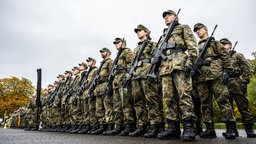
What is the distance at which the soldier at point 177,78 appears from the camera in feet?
12.8

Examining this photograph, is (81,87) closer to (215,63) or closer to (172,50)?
(172,50)

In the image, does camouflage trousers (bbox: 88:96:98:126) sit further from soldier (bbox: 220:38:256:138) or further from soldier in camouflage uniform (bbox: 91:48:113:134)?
soldier (bbox: 220:38:256:138)

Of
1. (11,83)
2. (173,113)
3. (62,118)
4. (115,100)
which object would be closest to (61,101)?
(62,118)

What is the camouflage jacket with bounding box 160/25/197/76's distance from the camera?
13.4 feet

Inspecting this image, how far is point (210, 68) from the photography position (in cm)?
467

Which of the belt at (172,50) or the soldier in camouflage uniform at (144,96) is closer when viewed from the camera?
the belt at (172,50)

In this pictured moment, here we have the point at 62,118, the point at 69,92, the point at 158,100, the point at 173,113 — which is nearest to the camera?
the point at 173,113

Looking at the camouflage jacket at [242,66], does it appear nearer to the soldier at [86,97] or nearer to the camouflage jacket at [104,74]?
the camouflage jacket at [104,74]

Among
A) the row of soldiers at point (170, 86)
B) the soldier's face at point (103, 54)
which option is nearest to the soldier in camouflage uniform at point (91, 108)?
the row of soldiers at point (170, 86)

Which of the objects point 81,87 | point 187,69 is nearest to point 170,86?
point 187,69

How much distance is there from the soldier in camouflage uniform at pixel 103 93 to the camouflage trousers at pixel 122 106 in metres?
0.50

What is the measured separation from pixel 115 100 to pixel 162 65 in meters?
2.28

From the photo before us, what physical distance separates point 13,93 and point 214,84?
4373cm

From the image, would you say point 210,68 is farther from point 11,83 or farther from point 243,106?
point 11,83
